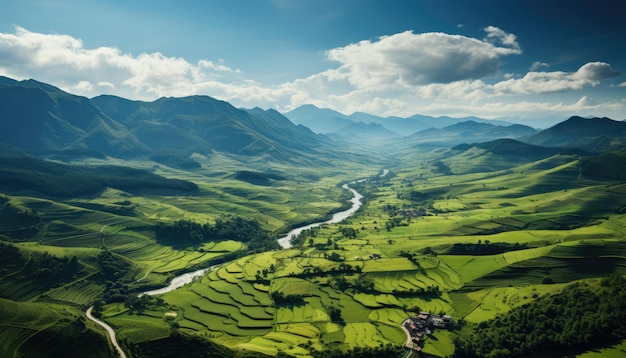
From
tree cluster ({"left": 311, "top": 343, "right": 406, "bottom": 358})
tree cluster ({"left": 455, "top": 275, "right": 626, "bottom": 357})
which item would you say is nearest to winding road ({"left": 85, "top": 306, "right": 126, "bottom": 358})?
tree cluster ({"left": 311, "top": 343, "right": 406, "bottom": 358})

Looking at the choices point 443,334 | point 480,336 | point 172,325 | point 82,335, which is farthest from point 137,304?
point 480,336

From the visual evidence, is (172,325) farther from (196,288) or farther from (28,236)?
(28,236)

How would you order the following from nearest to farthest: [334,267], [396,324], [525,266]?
1. [396,324]
2. [525,266]
3. [334,267]

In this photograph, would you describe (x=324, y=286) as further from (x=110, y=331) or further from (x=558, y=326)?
(x=558, y=326)

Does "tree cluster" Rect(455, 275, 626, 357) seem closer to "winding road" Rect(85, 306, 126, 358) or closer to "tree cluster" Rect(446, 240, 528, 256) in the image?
"tree cluster" Rect(446, 240, 528, 256)

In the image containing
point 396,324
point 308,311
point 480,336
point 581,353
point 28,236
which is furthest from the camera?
point 28,236

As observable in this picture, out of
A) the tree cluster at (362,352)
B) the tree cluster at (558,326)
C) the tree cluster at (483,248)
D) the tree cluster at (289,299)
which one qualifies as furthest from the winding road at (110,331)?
the tree cluster at (483,248)

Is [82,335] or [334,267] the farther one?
[334,267]
